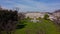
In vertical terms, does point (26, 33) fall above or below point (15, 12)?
below

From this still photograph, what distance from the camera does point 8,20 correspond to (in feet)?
51.4

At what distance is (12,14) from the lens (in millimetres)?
16844

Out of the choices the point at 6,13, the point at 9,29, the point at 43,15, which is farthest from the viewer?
the point at 43,15

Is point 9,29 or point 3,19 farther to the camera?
point 3,19

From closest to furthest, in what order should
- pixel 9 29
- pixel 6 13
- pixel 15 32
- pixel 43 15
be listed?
pixel 9 29
pixel 15 32
pixel 6 13
pixel 43 15

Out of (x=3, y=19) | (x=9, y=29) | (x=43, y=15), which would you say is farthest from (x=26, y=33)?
(x=43, y=15)

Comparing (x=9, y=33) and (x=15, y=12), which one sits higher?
(x=15, y=12)

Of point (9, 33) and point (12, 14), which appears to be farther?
point (12, 14)

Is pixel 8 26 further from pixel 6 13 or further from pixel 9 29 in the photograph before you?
pixel 6 13

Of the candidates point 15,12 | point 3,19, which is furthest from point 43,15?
point 3,19

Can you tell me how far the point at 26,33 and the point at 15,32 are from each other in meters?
1.00

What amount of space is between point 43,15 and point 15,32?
12109 millimetres

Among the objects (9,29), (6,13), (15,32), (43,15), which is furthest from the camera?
(43,15)

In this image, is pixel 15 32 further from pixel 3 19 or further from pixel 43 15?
pixel 43 15
